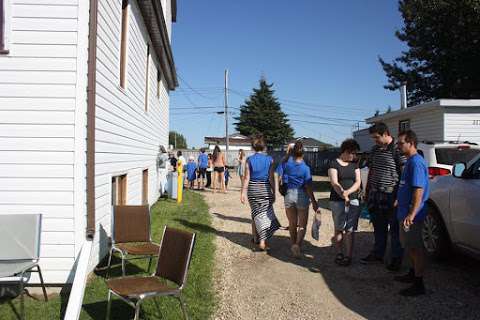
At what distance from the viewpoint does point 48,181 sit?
4.93 m

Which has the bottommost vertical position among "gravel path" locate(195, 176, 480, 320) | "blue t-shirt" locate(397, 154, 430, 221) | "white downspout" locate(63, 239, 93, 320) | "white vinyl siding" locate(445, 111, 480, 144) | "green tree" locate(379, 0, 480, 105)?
"gravel path" locate(195, 176, 480, 320)

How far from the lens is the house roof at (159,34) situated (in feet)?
29.5

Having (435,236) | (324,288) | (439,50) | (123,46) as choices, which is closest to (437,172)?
(435,236)

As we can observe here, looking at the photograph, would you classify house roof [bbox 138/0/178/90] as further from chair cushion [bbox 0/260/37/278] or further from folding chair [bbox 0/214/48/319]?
chair cushion [bbox 0/260/37/278]

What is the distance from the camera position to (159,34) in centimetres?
1080

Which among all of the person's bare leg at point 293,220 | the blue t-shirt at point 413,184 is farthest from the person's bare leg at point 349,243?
the blue t-shirt at point 413,184

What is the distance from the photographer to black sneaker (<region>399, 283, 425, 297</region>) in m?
4.83

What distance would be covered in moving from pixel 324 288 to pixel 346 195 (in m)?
1.35

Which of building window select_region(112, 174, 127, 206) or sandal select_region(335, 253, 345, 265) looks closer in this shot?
sandal select_region(335, 253, 345, 265)

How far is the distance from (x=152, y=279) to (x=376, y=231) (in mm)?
3540

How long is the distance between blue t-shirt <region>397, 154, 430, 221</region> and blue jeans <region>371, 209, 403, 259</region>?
1041 mm

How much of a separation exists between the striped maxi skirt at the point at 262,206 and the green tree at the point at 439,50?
18.8 meters

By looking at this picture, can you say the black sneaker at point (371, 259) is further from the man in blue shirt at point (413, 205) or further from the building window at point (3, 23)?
the building window at point (3, 23)

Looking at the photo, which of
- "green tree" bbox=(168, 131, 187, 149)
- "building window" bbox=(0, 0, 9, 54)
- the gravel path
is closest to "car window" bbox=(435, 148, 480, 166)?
the gravel path
